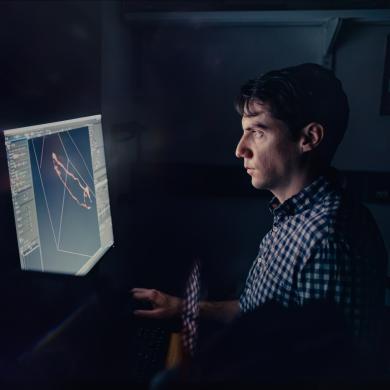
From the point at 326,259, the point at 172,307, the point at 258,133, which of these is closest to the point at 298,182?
the point at 258,133

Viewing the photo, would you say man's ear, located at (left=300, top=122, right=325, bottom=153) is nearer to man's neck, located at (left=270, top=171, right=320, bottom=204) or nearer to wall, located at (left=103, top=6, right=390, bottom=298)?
A: man's neck, located at (left=270, top=171, right=320, bottom=204)

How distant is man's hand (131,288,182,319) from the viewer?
1155 millimetres

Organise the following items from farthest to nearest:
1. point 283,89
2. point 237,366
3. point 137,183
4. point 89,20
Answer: point 137,183 → point 89,20 → point 283,89 → point 237,366

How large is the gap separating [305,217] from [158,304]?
47 cm

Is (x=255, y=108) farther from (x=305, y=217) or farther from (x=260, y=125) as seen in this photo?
(x=305, y=217)

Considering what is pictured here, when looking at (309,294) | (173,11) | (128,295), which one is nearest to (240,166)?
(173,11)

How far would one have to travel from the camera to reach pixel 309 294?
0.95 meters

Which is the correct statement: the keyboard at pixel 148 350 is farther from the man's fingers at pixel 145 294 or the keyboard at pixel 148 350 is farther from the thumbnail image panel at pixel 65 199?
the thumbnail image panel at pixel 65 199

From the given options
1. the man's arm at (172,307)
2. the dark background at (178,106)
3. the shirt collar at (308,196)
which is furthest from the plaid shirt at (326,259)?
the dark background at (178,106)

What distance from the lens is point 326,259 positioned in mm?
936

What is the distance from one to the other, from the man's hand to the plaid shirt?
0.21 meters

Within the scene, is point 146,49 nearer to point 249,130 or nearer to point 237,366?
point 249,130

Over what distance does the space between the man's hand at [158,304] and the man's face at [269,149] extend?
1.35 feet

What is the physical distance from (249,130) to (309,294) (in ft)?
1.63
